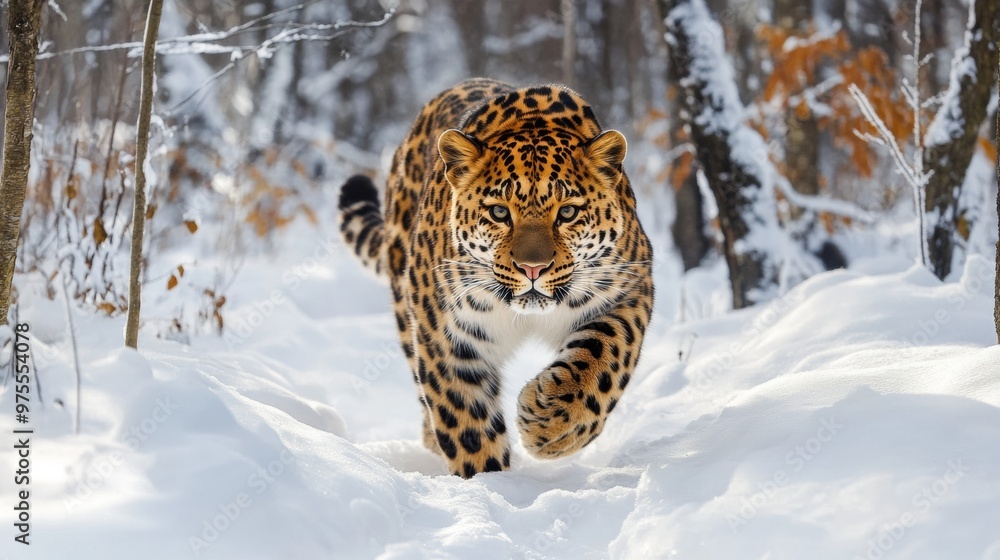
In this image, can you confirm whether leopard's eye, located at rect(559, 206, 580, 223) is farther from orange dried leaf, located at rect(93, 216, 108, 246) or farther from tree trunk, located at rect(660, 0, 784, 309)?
tree trunk, located at rect(660, 0, 784, 309)

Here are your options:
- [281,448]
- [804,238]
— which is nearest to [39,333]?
[281,448]

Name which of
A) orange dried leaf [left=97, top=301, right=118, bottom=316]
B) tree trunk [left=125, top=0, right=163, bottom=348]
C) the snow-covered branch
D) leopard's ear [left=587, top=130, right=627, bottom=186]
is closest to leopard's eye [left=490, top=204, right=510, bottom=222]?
leopard's ear [left=587, top=130, right=627, bottom=186]

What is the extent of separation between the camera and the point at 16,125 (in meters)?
2.85

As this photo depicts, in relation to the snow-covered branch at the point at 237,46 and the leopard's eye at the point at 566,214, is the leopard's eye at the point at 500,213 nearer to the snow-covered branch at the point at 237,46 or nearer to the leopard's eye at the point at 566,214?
the leopard's eye at the point at 566,214

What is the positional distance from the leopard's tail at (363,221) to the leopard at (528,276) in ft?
3.84

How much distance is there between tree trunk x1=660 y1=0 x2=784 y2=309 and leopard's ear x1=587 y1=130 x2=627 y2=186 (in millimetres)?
2986

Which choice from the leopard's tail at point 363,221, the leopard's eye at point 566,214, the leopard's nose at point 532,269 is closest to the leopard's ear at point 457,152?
the leopard's eye at point 566,214

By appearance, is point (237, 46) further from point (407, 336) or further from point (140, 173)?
point (407, 336)

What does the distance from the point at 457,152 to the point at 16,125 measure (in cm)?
154

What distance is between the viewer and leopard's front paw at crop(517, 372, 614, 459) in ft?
11.2

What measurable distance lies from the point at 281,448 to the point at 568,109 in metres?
2.07

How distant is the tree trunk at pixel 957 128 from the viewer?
216 inches

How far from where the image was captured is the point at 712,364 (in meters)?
5.03

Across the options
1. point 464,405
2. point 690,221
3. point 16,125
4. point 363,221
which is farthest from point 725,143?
point 16,125
